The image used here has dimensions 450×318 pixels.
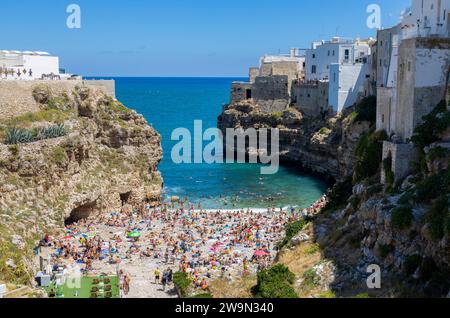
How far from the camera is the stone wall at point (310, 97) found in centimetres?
5665

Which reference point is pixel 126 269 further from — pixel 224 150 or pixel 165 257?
pixel 224 150

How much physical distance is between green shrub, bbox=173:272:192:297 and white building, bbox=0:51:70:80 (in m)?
23.5

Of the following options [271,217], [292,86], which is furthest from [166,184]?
[292,86]

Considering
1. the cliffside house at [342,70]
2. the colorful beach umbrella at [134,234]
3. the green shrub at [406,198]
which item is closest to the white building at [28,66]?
the colorful beach umbrella at [134,234]

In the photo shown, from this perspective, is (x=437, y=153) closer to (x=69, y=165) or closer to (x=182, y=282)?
(x=182, y=282)

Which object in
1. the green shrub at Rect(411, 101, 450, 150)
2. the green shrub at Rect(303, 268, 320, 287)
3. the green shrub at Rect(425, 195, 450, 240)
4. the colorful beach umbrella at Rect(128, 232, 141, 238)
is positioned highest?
the green shrub at Rect(411, 101, 450, 150)

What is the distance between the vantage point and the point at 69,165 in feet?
117

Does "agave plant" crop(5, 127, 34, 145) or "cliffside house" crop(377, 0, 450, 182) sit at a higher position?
"cliffside house" crop(377, 0, 450, 182)

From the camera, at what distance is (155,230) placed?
1401 inches

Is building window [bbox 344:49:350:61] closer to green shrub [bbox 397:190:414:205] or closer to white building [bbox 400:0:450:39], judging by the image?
white building [bbox 400:0:450:39]

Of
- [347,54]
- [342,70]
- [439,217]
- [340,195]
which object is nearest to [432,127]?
[439,217]

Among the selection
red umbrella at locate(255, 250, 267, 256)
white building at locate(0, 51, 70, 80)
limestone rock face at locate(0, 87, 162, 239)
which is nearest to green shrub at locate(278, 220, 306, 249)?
red umbrella at locate(255, 250, 267, 256)

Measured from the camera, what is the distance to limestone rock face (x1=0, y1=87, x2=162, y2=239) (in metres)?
30.7
